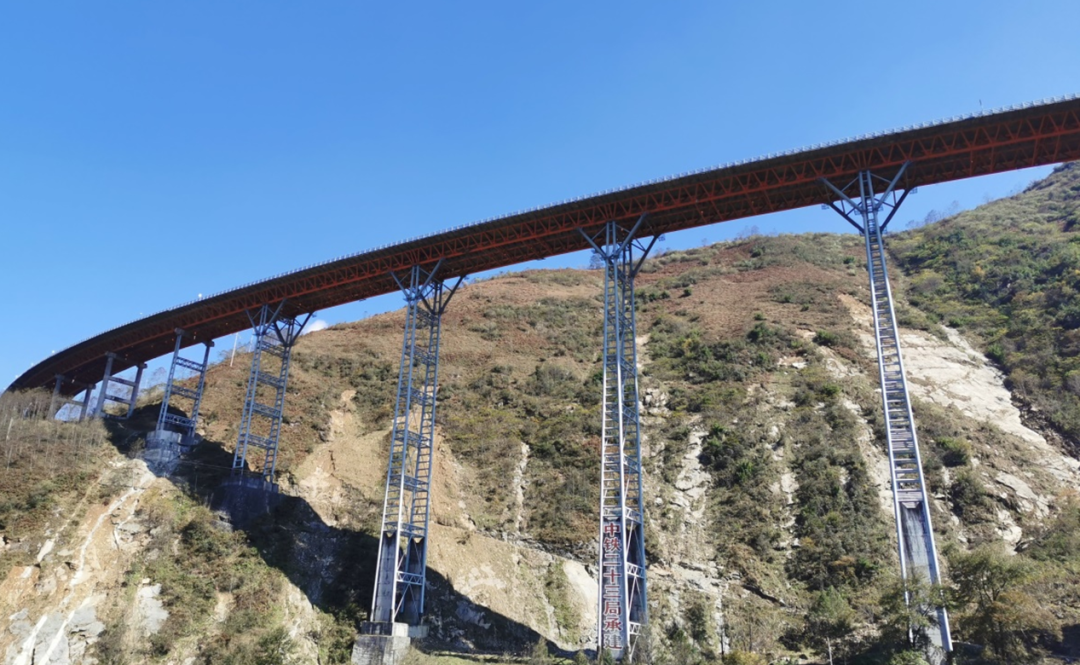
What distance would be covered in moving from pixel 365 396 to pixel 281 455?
11042 mm

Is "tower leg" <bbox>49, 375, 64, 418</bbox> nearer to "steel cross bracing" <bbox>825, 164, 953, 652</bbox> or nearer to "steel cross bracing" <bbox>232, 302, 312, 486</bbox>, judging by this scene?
"steel cross bracing" <bbox>232, 302, 312, 486</bbox>

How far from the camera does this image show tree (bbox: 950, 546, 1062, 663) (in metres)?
18.5

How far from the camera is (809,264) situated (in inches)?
2928

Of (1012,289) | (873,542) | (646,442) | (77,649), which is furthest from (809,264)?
(77,649)

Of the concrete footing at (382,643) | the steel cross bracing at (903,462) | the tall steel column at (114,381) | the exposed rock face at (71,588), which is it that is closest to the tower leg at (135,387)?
the tall steel column at (114,381)

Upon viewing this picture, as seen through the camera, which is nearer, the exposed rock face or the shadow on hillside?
the exposed rock face

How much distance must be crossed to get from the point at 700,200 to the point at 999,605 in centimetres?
1765

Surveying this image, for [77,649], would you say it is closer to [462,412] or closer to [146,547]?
[146,547]

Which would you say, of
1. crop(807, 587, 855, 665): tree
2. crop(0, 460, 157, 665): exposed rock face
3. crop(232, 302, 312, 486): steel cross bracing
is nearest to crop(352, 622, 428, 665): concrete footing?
crop(0, 460, 157, 665): exposed rock face

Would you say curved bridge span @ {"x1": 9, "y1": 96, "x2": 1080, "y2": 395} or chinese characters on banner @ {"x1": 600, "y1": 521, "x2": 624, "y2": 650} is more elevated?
curved bridge span @ {"x1": 9, "y1": 96, "x2": 1080, "y2": 395}

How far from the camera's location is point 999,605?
18.6 m

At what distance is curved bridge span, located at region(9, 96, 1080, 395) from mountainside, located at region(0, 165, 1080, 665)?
1185 cm

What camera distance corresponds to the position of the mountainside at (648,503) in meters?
26.6

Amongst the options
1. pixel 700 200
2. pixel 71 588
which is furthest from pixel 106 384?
pixel 700 200
